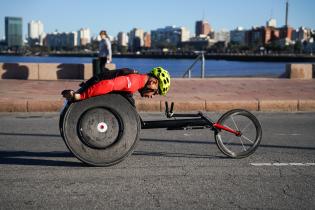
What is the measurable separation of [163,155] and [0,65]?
14045 mm

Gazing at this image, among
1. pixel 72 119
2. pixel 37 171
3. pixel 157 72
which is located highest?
pixel 157 72

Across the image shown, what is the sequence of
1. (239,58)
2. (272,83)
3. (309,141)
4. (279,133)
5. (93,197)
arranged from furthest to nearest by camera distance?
(239,58) → (272,83) → (279,133) → (309,141) → (93,197)

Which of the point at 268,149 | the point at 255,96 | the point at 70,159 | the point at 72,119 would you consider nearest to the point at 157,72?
the point at 72,119

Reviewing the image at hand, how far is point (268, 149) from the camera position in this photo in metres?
7.05

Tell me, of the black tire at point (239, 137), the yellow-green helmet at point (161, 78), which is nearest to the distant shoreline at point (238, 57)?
the black tire at point (239, 137)

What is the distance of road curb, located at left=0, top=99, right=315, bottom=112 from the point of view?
1192 cm

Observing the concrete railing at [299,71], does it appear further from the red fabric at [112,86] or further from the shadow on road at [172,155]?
the red fabric at [112,86]

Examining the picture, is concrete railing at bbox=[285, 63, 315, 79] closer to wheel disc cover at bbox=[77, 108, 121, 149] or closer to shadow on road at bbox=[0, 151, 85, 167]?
shadow on road at bbox=[0, 151, 85, 167]

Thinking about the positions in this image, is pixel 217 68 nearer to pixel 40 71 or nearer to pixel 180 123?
pixel 40 71

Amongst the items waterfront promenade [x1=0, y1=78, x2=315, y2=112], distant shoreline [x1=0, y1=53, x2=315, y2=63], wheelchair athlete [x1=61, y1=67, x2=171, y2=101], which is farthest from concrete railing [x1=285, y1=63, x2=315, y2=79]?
distant shoreline [x1=0, y1=53, x2=315, y2=63]

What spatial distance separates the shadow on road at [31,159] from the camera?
593 centimetres

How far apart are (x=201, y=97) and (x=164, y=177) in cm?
812

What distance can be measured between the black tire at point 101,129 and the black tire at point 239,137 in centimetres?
125

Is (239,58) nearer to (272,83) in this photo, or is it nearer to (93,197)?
(272,83)
